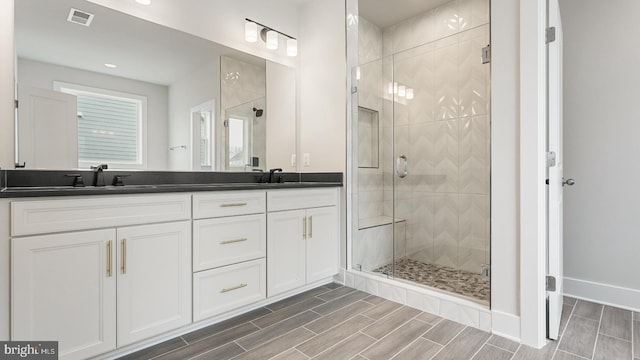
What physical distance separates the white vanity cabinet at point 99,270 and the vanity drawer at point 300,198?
613mm

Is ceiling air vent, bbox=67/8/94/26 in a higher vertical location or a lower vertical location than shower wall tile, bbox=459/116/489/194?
higher

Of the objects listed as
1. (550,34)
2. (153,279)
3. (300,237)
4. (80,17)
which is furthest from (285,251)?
(550,34)

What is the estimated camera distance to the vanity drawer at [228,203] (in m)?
1.80

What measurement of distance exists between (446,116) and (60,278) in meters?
2.77

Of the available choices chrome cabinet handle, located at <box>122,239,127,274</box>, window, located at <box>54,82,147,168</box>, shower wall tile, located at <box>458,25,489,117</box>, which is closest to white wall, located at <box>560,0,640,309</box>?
shower wall tile, located at <box>458,25,489,117</box>

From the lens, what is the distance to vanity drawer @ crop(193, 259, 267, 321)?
1798 mm

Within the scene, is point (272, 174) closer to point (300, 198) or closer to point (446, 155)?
point (300, 198)

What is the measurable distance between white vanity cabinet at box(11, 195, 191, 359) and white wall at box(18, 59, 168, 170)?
655mm

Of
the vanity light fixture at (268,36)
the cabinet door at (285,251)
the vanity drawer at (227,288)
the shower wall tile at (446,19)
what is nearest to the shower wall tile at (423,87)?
the shower wall tile at (446,19)

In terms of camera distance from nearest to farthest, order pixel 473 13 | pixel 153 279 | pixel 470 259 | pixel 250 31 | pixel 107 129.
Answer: pixel 153 279 < pixel 107 129 < pixel 470 259 < pixel 250 31 < pixel 473 13

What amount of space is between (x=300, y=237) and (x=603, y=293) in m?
2.21

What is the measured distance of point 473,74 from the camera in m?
2.40

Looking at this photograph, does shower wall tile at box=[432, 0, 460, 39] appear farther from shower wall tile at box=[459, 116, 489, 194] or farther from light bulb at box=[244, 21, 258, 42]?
light bulb at box=[244, 21, 258, 42]

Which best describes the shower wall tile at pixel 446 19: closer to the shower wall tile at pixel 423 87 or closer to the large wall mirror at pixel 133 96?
the shower wall tile at pixel 423 87
